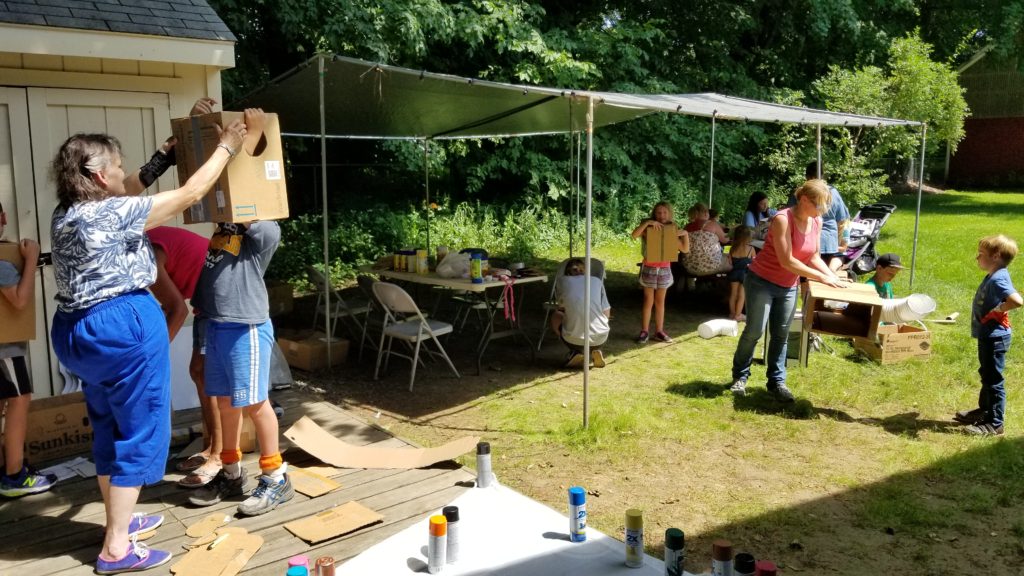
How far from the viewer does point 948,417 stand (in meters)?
5.42

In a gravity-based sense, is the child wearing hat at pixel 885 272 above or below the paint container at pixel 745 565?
above

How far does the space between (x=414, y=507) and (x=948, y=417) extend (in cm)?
380

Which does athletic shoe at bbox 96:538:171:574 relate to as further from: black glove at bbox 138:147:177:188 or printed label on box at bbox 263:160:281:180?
printed label on box at bbox 263:160:281:180

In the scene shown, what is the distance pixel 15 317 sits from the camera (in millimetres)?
3643

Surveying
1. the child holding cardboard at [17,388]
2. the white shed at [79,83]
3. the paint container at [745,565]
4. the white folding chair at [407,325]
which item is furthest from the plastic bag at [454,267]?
the paint container at [745,565]

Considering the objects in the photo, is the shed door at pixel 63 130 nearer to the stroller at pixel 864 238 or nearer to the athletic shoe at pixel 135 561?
the athletic shoe at pixel 135 561

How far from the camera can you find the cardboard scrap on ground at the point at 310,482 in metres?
3.93

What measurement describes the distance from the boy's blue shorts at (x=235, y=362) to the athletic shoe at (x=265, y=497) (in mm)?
445

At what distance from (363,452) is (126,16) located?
3093 millimetres

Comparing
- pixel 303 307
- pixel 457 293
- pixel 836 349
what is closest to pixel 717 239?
pixel 836 349

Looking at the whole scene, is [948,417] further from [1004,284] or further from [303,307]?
[303,307]

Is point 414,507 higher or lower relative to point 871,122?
lower

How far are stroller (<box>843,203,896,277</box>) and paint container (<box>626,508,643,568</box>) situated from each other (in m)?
6.60

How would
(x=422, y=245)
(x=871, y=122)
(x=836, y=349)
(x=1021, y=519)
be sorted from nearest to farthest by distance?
(x=1021, y=519), (x=836, y=349), (x=871, y=122), (x=422, y=245)
